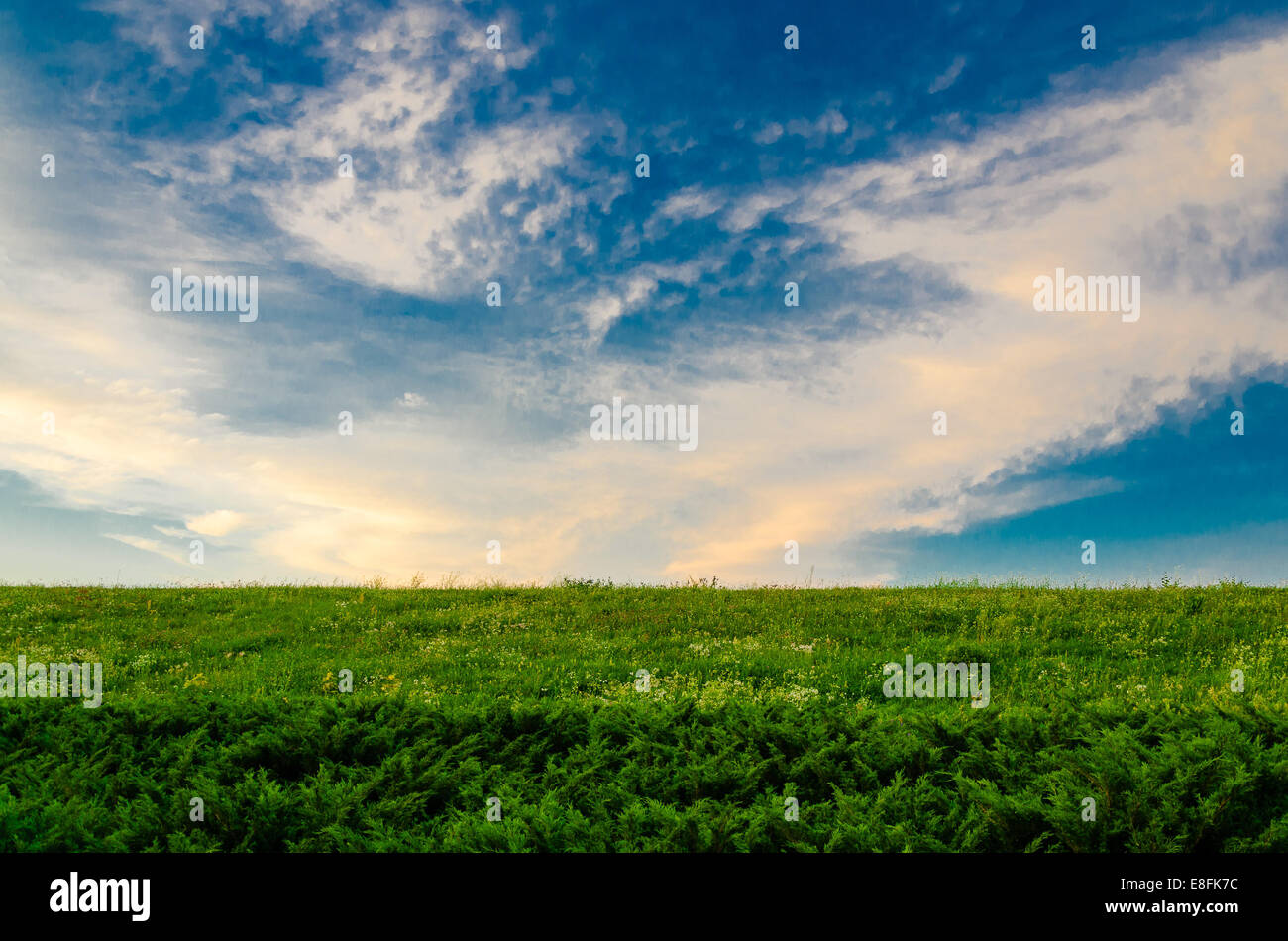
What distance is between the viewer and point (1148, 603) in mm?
18250

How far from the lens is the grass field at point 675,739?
7.95 meters

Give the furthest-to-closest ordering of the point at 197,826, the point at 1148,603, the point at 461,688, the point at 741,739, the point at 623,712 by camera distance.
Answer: the point at 1148,603
the point at 461,688
the point at 623,712
the point at 741,739
the point at 197,826

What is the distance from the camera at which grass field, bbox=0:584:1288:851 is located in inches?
313

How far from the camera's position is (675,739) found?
10242 millimetres
